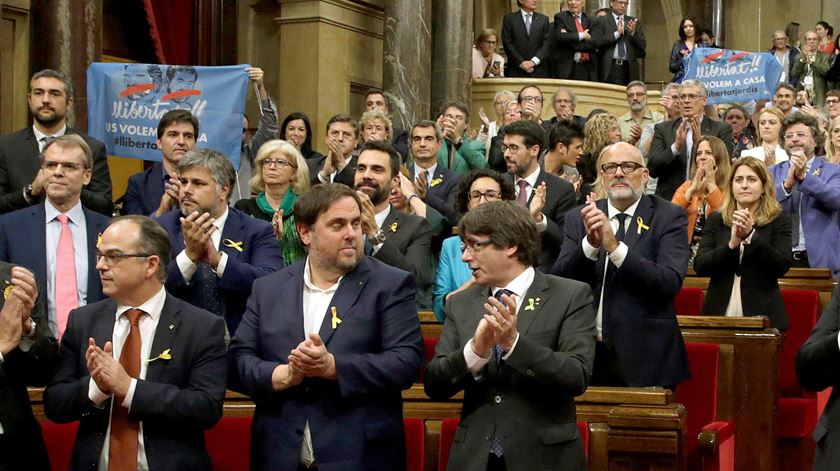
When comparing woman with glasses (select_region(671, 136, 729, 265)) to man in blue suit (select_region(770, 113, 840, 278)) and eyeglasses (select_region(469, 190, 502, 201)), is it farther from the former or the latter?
eyeglasses (select_region(469, 190, 502, 201))

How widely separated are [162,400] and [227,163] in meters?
1.33

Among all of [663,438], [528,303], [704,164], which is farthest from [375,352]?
[704,164]

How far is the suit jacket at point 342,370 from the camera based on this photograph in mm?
3303

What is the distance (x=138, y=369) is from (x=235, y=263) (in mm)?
755

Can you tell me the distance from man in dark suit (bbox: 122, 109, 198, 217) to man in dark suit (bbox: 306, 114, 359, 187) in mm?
1522

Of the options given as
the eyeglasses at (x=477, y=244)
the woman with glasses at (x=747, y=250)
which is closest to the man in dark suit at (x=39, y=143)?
the eyeglasses at (x=477, y=244)

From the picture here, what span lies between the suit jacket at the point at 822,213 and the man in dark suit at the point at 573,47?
5.62 m

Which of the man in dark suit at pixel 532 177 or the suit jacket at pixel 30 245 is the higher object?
the man in dark suit at pixel 532 177

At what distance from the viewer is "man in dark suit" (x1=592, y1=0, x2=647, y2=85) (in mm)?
12125

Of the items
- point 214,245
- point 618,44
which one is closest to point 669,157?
point 214,245

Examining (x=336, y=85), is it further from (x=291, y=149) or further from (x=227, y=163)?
(x=227, y=163)

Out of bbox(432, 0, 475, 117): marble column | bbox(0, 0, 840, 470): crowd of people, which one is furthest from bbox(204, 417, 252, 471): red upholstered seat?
bbox(432, 0, 475, 117): marble column

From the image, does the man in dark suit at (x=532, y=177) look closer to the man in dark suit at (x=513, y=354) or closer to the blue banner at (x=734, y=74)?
the man in dark suit at (x=513, y=354)

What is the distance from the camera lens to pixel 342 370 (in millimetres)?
3270
